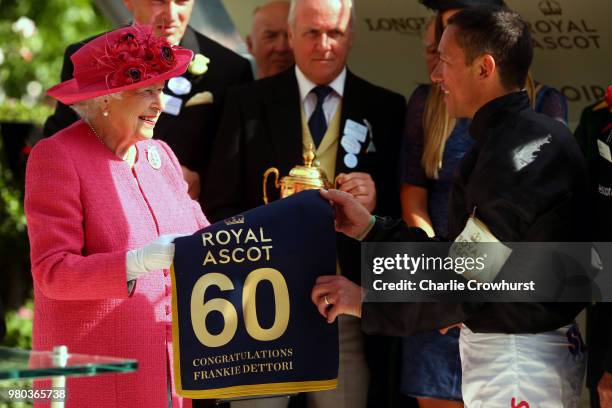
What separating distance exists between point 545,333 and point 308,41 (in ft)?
6.67

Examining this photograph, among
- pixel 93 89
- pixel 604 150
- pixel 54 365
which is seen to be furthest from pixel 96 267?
pixel 604 150

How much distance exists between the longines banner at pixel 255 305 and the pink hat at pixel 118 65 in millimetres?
612

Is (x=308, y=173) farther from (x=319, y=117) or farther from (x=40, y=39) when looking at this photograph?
(x=40, y=39)

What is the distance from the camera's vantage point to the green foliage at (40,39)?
1583 centimetres

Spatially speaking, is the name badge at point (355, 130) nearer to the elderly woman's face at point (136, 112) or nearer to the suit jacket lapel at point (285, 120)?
the suit jacket lapel at point (285, 120)

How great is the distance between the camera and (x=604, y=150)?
473 cm

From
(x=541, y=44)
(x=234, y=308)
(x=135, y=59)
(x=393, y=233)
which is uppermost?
(x=541, y=44)

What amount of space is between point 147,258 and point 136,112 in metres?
0.58

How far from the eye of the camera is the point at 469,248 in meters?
4.20

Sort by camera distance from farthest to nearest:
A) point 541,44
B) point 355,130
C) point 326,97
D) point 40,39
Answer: point 40,39, point 541,44, point 326,97, point 355,130

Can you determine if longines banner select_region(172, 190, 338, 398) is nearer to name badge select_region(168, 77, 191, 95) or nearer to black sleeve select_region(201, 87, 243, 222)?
black sleeve select_region(201, 87, 243, 222)

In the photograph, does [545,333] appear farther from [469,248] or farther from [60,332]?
[60,332]

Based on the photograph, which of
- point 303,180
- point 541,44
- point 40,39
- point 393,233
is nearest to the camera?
point 393,233

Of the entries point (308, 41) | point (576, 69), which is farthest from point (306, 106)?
point (576, 69)
